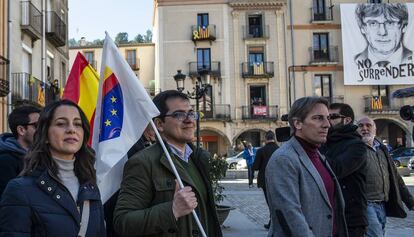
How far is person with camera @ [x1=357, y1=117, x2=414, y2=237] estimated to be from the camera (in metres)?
4.77

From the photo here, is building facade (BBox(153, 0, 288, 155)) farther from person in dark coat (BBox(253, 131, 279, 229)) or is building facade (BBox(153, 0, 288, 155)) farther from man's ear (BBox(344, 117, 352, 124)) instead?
man's ear (BBox(344, 117, 352, 124))

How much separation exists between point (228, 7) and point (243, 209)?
25.8 metres

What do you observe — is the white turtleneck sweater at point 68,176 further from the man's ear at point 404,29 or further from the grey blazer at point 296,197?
the man's ear at point 404,29

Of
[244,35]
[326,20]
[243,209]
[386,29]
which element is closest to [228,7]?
[244,35]

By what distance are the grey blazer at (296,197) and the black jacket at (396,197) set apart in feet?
6.00

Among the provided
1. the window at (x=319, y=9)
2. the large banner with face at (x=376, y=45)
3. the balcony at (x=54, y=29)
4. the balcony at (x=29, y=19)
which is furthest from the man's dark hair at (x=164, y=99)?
the window at (x=319, y=9)

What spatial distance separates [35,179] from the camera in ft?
8.17

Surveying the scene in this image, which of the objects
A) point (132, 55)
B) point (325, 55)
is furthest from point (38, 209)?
point (132, 55)

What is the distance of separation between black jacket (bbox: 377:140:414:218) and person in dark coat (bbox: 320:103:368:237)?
0.91 metres

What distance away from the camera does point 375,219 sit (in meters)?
4.73

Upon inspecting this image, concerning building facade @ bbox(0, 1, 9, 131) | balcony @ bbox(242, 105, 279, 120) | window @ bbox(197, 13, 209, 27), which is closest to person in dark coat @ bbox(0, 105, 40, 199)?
building facade @ bbox(0, 1, 9, 131)

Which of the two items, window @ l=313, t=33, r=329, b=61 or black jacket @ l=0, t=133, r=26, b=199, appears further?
window @ l=313, t=33, r=329, b=61

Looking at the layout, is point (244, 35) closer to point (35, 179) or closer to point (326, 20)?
point (326, 20)

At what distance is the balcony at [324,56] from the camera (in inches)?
1393
